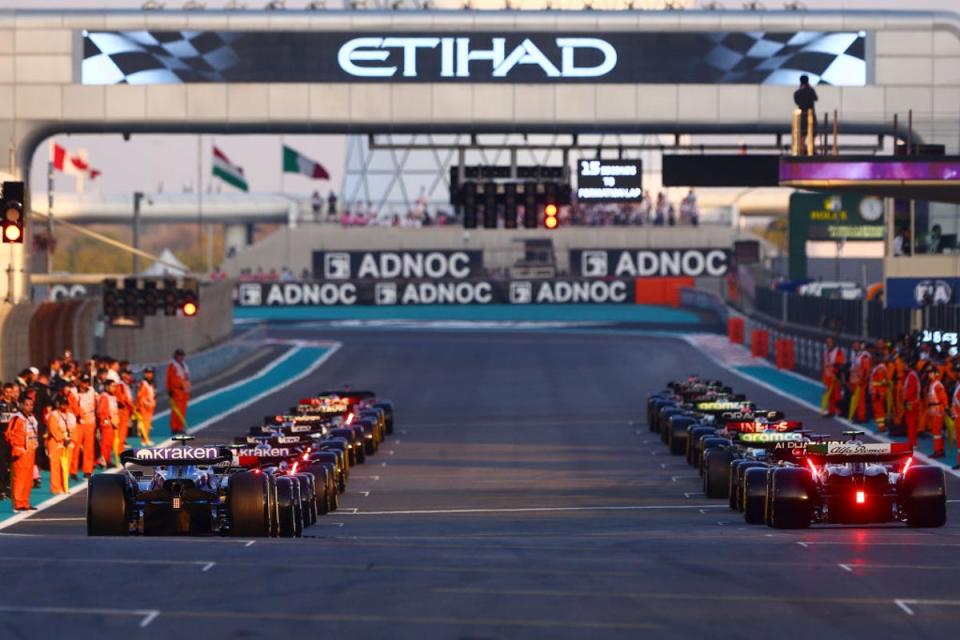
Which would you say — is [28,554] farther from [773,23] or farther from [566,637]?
[773,23]

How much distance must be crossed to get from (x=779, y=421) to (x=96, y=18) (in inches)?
699

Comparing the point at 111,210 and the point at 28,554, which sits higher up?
the point at 111,210

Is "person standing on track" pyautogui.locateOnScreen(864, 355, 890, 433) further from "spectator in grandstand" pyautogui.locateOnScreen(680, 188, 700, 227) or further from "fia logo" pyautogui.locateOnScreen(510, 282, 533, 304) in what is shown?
"spectator in grandstand" pyautogui.locateOnScreen(680, 188, 700, 227)

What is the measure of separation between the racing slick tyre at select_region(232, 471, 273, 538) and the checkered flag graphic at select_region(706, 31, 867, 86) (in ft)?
70.7

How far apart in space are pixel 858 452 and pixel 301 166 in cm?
5057

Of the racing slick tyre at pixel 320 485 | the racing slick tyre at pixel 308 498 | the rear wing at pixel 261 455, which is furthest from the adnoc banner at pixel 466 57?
the racing slick tyre at pixel 308 498

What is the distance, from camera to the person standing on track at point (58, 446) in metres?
25.8

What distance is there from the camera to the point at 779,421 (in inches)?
1063

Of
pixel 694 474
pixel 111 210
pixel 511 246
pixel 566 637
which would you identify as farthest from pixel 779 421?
pixel 111 210

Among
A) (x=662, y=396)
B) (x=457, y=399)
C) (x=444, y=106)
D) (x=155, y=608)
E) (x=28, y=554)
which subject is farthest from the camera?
(x=457, y=399)

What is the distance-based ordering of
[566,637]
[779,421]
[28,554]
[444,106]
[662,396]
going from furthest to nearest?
1. [444,106]
2. [662,396]
3. [779,421]
4. [28,554]
5. [566,637]

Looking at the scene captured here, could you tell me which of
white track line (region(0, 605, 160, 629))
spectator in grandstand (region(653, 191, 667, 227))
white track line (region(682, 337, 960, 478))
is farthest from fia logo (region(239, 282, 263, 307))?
white track line (region(0, 605, 160, 629))

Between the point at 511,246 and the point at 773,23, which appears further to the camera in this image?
the point at 511,246

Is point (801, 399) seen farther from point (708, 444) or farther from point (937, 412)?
point (708, 444)
